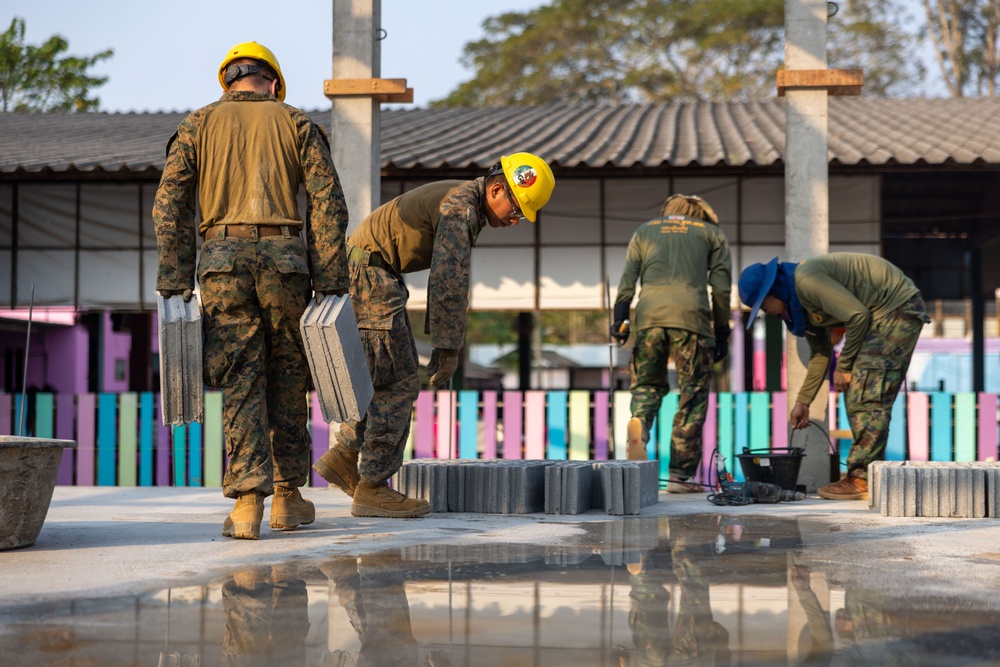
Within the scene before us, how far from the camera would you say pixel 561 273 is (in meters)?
10.1

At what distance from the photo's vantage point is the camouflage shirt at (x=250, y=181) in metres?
4.60

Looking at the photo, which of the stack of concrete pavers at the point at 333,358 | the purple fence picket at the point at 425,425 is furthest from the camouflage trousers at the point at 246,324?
the purple fence picket at the point at 425,425

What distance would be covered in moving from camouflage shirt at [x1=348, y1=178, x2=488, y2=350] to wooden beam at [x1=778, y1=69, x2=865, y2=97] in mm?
3448

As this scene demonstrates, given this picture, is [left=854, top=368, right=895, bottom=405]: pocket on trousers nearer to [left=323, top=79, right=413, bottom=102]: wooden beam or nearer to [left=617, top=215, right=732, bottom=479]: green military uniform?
[left=617, top=215, right=732, bottom=479]: green military uniform

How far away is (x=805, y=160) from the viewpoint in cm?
802

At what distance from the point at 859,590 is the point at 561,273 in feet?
22.7

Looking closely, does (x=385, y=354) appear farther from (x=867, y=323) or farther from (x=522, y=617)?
(x=867, y=323)

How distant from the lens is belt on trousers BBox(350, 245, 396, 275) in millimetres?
5393

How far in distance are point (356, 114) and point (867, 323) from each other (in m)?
3.85

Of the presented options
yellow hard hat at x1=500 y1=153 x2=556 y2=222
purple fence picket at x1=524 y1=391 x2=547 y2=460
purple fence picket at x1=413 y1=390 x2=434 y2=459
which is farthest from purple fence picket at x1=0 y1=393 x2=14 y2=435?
yellow hard hat at x1=500 y1=153 x2=556 y2=222

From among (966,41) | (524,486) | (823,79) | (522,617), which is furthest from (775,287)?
(966,41)

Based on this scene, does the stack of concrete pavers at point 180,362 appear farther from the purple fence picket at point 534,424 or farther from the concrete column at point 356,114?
the purple fence picket at point 534,424

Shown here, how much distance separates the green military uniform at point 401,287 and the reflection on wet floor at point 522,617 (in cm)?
129

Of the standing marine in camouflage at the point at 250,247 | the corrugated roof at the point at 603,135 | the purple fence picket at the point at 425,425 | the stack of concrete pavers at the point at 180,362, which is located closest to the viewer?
the stack of concrete pavers at the point at 180,362
